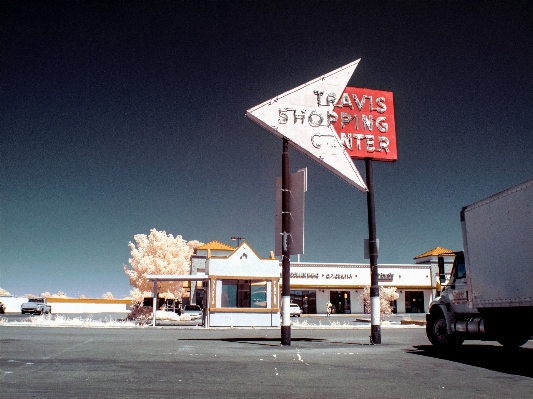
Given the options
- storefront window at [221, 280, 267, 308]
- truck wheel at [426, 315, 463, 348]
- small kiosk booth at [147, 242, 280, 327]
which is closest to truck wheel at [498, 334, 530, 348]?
truck wheel at [426, 315, 463, 348]

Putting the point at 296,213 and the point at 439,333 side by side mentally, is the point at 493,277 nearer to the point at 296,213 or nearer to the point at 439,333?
the point at 439,333

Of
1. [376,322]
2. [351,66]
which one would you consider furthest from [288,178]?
[376,322]

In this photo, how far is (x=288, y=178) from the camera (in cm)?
1265

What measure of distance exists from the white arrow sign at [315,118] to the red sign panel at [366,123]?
0.40m

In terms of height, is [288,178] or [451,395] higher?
[288,178]

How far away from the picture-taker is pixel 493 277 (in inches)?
380

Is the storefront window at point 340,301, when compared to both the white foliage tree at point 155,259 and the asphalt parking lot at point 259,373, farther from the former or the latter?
the asphalt parking lot at point 259,373

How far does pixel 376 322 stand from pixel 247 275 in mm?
12158

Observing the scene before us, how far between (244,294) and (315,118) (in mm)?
13877

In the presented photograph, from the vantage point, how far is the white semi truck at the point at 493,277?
8.64 meters

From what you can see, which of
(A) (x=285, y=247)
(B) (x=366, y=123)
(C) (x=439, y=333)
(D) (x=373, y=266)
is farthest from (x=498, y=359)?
(B) (x=366, y=123)

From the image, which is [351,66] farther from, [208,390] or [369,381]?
[208,390]

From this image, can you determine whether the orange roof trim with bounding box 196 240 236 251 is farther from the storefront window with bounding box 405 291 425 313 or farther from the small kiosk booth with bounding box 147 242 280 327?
the small kiosk booth with bounding box 147 242 280 327

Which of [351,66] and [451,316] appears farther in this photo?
[351,66]
